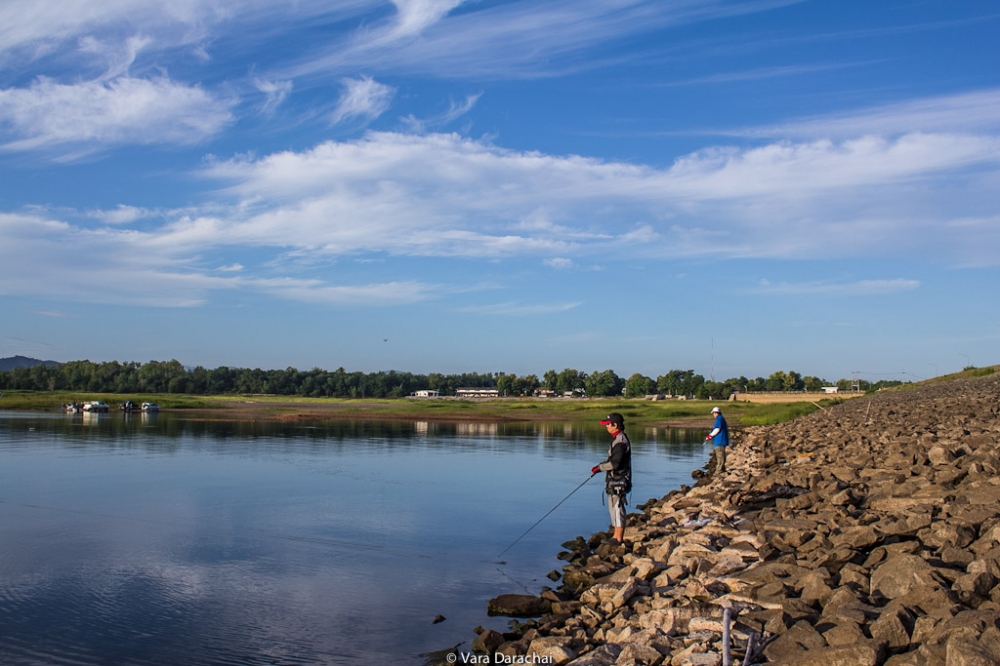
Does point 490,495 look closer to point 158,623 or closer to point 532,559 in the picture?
point 532,559

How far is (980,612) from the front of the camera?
269 inches

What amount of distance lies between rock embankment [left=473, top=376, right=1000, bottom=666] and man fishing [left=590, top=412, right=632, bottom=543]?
1.45ft

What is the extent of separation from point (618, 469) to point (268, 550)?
768 centimetres

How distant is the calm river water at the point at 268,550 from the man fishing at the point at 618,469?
67.5 inches

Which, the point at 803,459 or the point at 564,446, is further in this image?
the point at 564,446

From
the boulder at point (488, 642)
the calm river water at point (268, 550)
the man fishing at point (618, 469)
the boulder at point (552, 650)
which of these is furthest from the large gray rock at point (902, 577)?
the man fishing at point (618, 469)

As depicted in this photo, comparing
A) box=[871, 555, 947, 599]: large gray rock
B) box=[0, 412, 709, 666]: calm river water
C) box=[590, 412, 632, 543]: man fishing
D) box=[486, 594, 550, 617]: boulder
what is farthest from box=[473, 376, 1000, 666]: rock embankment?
box=[0, 412, 709, 666]: calm river water

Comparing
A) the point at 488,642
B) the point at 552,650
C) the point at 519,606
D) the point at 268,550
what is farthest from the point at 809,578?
the point at 268,550

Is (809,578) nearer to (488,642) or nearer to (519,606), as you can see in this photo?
(488,642)

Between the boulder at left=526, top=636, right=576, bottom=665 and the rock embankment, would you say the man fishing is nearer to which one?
the rock embankment

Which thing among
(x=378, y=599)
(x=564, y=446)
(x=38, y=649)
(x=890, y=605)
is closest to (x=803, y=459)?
(x=378, y=599)

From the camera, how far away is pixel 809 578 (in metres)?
9.31

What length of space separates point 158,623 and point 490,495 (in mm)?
14806

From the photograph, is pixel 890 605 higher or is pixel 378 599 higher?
pixel 890 605
